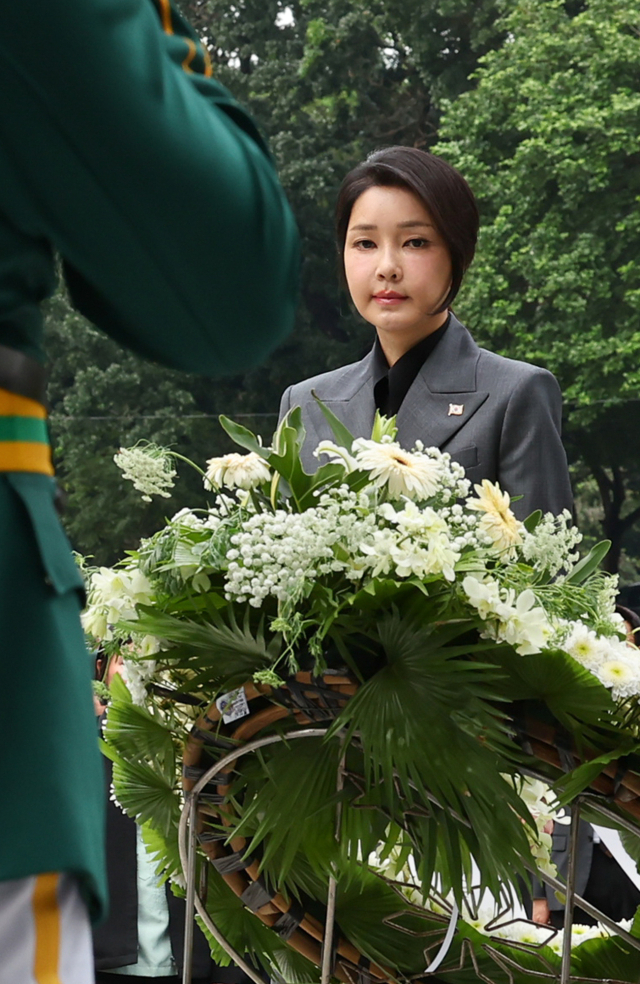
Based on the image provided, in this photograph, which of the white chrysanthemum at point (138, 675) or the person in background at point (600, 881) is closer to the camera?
the white chrysanthemum at point (138, 675)

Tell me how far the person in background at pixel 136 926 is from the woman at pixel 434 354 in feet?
7.18

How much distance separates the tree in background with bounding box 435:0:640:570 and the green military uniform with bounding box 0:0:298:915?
2008 cm

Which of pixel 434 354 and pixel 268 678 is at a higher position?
pixel 434 354

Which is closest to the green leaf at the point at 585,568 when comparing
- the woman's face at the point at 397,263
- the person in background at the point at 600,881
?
the woman's face at the point at 397,263

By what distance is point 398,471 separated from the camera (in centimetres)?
174

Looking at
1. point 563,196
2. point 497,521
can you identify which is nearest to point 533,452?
point 497,521

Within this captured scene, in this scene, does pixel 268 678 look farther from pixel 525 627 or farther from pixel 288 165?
pixel 288 165

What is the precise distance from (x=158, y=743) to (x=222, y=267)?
106cm

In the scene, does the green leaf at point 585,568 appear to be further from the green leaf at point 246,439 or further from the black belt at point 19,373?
the black belt at point 19,373

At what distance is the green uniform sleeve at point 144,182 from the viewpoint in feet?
2.74

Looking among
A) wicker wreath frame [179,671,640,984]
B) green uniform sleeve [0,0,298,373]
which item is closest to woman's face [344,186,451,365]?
wicker wreath frame [179,671,640,984]

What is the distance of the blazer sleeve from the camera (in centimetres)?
249

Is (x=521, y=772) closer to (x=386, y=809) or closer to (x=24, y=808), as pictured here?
(x=386, y=809)

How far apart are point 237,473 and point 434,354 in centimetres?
96
